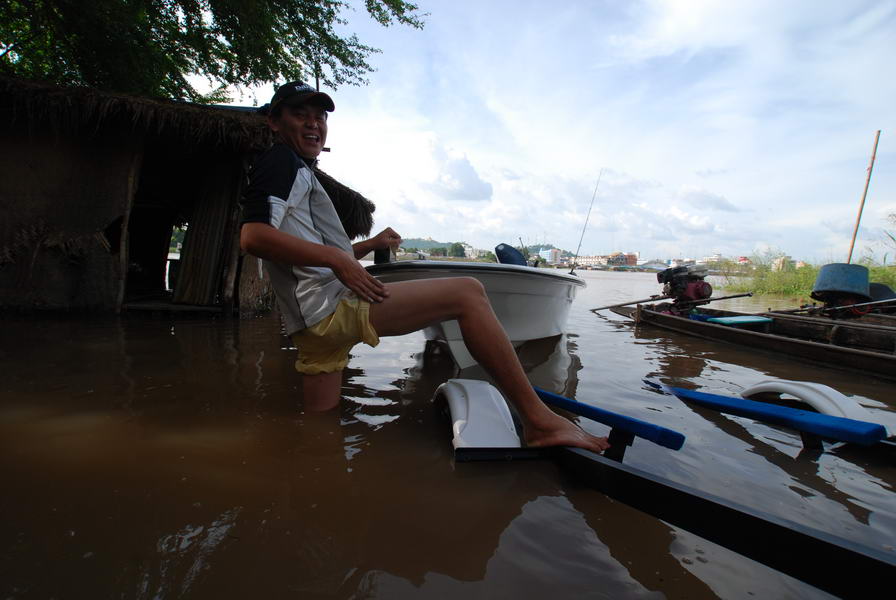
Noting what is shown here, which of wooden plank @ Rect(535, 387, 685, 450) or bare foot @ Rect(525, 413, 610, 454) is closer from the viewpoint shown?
wooden plank @ Rect(535, 387, 685, 450)

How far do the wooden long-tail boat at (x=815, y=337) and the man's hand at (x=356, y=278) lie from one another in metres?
4.94

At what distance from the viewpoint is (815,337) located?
574 cm

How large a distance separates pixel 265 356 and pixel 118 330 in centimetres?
239

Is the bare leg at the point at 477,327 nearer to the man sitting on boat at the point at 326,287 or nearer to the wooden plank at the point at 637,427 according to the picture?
the man sitting on boat at the point at 326,287

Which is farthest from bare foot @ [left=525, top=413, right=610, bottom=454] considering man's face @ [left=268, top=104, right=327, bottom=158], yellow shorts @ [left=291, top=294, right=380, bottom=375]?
man's face @ [left=268, top=104, right=327, bottom=158]

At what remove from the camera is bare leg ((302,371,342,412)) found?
7.55 feet

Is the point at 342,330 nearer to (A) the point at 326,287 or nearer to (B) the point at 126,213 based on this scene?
(A) the point at 326,287

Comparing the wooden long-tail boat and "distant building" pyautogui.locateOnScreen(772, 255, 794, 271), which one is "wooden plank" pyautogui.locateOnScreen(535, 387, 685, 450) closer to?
the wooden long-tail boat

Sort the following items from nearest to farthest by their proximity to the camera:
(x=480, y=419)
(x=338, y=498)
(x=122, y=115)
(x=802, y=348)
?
(x=338, y=498) → (x=480, y=419) → (x=802, y=348) → (x=122, y=115)

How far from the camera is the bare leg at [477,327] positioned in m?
1.86


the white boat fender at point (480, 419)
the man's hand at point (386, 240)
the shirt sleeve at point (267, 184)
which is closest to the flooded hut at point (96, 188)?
the man's hand at point (386, 240)

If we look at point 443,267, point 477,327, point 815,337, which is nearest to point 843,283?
point 815,337

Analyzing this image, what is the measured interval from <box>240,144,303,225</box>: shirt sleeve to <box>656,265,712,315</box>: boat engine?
733cm

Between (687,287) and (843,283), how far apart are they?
2.03m
